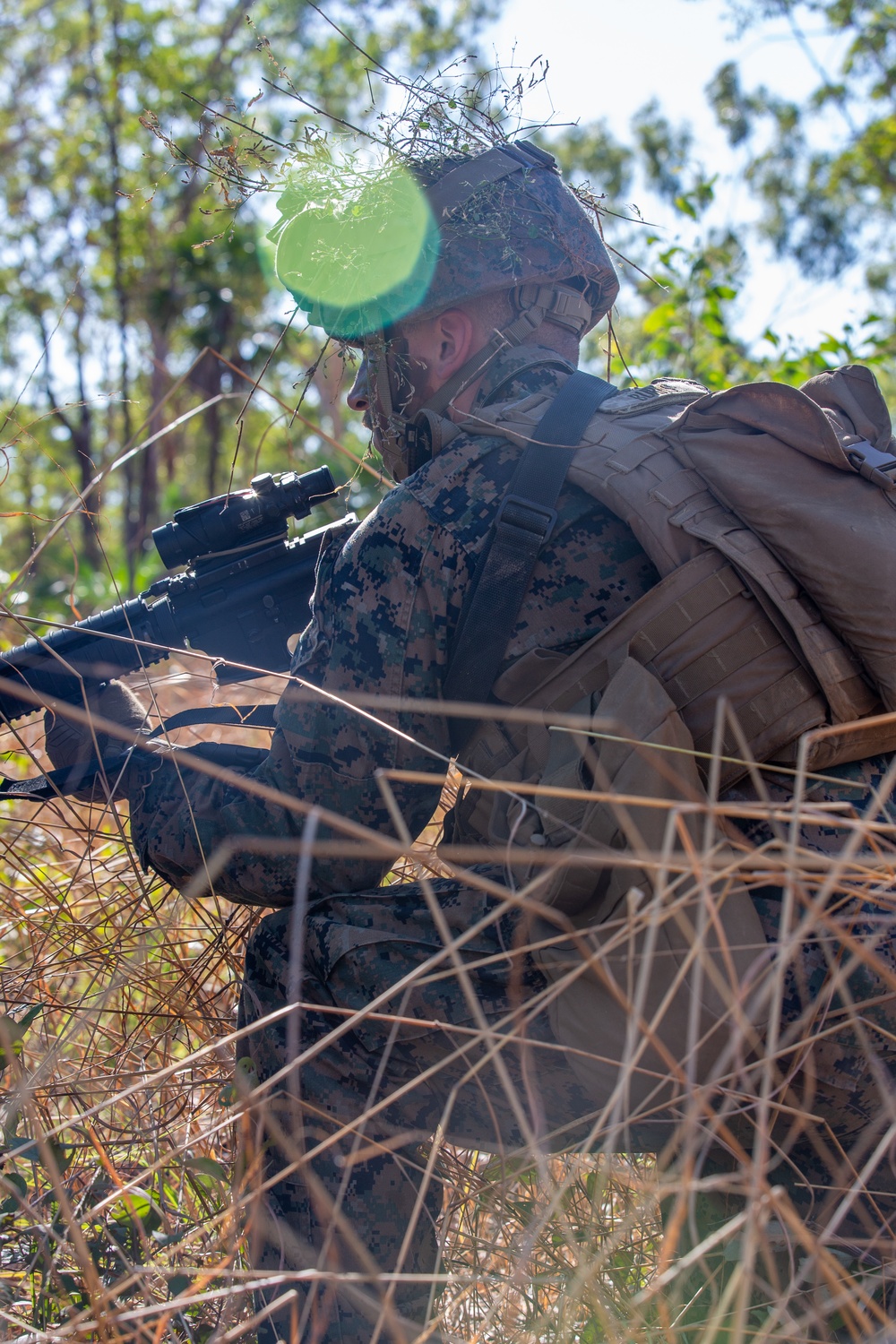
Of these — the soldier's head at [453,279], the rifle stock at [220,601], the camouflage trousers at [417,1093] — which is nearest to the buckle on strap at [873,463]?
the camouflage trousers at [417,1093]

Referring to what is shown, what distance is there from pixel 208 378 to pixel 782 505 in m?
14.0

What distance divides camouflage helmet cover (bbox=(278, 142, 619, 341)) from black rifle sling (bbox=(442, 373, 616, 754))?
518 millimetres

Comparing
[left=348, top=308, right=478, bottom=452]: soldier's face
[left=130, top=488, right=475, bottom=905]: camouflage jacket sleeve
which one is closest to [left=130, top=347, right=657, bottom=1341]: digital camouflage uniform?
[left=130, top=488, right=475, bottom=905]: camouflage jacket sleeve

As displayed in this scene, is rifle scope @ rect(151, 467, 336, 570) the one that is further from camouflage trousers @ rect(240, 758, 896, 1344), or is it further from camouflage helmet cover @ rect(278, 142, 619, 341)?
camouflage trousers @ rect(240, 758, 896, 1344)

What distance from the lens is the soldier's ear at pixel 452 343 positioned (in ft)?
7.90

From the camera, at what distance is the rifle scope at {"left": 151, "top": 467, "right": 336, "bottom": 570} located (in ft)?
8.49

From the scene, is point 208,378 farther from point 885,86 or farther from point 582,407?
point 582,407

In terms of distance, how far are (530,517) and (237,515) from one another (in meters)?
0.91

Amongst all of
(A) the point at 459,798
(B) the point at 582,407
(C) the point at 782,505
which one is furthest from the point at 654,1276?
(B) the point at 582,407

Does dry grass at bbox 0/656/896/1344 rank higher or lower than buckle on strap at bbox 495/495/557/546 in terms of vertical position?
lower

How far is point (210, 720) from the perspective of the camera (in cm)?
251

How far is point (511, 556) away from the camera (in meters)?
1.99

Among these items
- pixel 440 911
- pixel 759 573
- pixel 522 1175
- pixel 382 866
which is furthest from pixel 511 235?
pixel 522 1175

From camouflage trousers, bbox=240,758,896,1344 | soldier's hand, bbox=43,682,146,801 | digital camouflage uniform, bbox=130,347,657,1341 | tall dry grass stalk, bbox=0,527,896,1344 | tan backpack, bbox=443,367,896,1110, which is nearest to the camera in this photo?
tall dry grass stalk, bbox=0,527,896,1344
